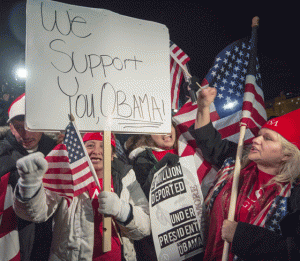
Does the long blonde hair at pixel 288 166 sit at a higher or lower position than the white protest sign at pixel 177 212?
higher

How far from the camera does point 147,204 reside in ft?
5.90

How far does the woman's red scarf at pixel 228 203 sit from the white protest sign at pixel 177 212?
0.30ft

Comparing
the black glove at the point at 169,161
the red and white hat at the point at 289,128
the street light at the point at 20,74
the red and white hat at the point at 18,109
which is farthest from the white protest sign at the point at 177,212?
the street light at the point at 20,74

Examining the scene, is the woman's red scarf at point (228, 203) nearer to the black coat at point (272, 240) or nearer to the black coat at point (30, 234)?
the black coat at point (272, 240)

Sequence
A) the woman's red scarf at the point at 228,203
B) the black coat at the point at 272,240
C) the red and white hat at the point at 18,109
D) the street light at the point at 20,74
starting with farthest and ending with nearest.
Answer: the street light at the point at 20,74
the red and white hat at the point at 18,109
the woman's red scarf at the point at 228,203
the black coat at the point at 272,240

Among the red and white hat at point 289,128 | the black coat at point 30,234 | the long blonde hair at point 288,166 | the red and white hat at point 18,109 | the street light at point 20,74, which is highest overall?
the street light at point 20,74

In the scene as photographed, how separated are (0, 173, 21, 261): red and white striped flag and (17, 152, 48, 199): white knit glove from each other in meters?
0.44

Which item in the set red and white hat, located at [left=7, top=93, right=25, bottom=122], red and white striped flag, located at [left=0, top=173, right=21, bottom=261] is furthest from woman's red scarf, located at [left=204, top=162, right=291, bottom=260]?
red and white hat, located at [left=7, top=93, right=25, bottom=122]

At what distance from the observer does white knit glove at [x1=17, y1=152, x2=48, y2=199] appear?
1.30 metres

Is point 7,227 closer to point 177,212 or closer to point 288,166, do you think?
point 177,212

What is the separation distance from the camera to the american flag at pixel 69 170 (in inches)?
55.4

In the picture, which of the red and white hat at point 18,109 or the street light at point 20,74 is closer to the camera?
the red and white hat at point 18,109

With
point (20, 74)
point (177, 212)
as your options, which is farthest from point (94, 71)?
point (20, 74)

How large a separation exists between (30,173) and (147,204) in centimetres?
88
